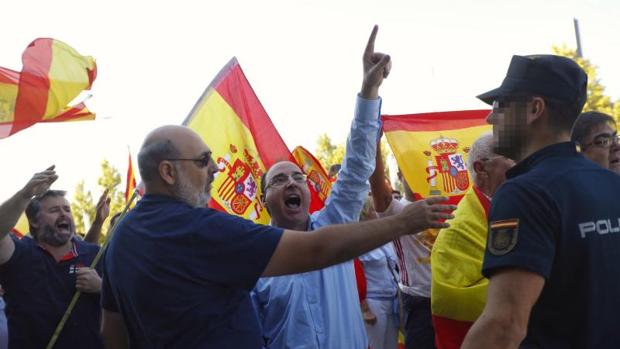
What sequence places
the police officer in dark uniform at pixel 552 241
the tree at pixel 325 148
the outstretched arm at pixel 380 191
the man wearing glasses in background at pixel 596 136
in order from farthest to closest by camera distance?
1. the tree at pixel 325 148
2. the outstretched arm at pixel 380 191
3. the man wearing glasses in background at pixel 596 136
4. the police officer in dark uniform at pixel 552 241

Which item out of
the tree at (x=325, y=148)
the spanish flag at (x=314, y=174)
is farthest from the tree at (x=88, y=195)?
the spanish flag at (x=314, y=174)

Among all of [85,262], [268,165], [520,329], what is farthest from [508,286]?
[85,262]

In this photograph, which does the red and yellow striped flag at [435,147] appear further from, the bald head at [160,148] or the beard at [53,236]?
the bald head at [160,148]

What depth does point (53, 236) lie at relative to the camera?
19.1ft

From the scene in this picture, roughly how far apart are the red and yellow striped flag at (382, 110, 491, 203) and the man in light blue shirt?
8.60ft

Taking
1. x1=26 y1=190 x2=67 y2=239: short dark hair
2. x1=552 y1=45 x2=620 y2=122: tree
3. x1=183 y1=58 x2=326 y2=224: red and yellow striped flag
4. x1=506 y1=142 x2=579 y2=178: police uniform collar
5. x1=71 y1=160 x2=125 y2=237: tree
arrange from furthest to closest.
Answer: x1=71 y1=160 x2=125 y2=237: tree, x1=552 y1=45 x2=620 y2=122: tree, x1=26 y1=190 x2=67 y2=239: short dark hair, x1=183 y1=58 x2=326 y2=224: red and yellow striped flag, x1=506 y1=142 x2=579 y2=178: police uniform collar

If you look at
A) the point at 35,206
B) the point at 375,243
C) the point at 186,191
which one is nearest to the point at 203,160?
the point at 186,191

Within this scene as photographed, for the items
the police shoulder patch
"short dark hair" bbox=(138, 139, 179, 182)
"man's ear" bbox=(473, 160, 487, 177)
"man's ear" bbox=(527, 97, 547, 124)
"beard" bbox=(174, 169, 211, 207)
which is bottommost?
"man's ear" bbox=(473, 160, 487, 177)

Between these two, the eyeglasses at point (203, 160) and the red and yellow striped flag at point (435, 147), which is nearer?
the eyeglasses at point (203, 160)

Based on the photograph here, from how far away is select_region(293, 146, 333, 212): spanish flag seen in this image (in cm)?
698

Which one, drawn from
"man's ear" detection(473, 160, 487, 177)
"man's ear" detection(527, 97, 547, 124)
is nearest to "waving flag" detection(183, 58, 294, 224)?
"man's ear" detection(473, 160, 487, 177)

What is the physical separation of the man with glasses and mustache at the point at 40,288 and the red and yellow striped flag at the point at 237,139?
1.17 m

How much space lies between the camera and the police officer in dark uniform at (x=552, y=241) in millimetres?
2219

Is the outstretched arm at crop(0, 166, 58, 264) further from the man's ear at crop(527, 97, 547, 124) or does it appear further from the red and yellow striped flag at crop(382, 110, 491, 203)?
the man's ear at crop(527, 97, 547, 124)
